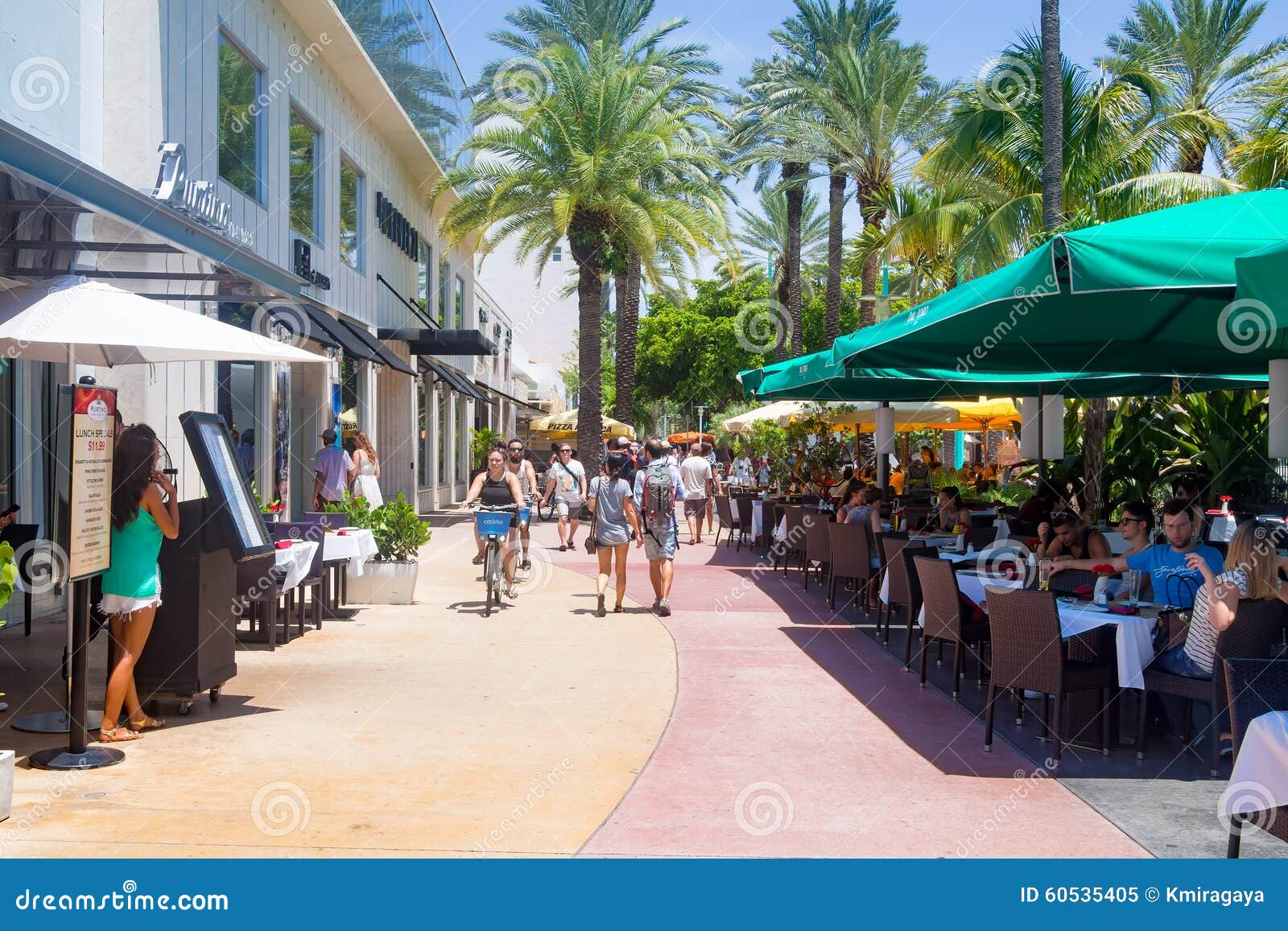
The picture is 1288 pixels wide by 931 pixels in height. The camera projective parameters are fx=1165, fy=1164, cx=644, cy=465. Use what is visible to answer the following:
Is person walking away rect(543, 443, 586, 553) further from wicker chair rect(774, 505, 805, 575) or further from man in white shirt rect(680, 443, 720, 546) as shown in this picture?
wicker chair rect(774, 505, 805, 575)

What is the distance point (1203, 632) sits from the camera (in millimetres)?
6039

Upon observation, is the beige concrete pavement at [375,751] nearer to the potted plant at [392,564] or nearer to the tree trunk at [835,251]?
the potted plant at [392,564]

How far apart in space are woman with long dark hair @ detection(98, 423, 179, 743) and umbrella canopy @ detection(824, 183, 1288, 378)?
4648 millimetres

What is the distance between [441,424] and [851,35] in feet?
45.4

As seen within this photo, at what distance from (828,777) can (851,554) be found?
229 inches

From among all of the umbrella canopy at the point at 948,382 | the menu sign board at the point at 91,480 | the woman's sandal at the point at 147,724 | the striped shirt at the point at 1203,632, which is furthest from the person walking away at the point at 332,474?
the striped shirt at the point at 1203,632

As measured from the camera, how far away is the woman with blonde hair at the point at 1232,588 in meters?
5.82

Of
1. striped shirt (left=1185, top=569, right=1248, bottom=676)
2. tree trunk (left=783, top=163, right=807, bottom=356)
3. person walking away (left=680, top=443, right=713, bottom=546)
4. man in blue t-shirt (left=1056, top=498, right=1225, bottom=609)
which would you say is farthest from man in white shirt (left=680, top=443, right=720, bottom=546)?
striped shirt (left=1185, top=569, right=1248, bottom=676)

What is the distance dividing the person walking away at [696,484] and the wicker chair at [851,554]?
7859 mm

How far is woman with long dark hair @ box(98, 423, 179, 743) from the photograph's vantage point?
6.20m

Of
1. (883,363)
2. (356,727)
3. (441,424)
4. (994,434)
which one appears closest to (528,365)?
(994,434)

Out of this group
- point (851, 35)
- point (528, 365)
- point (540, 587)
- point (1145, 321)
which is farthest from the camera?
point (528, 365)
